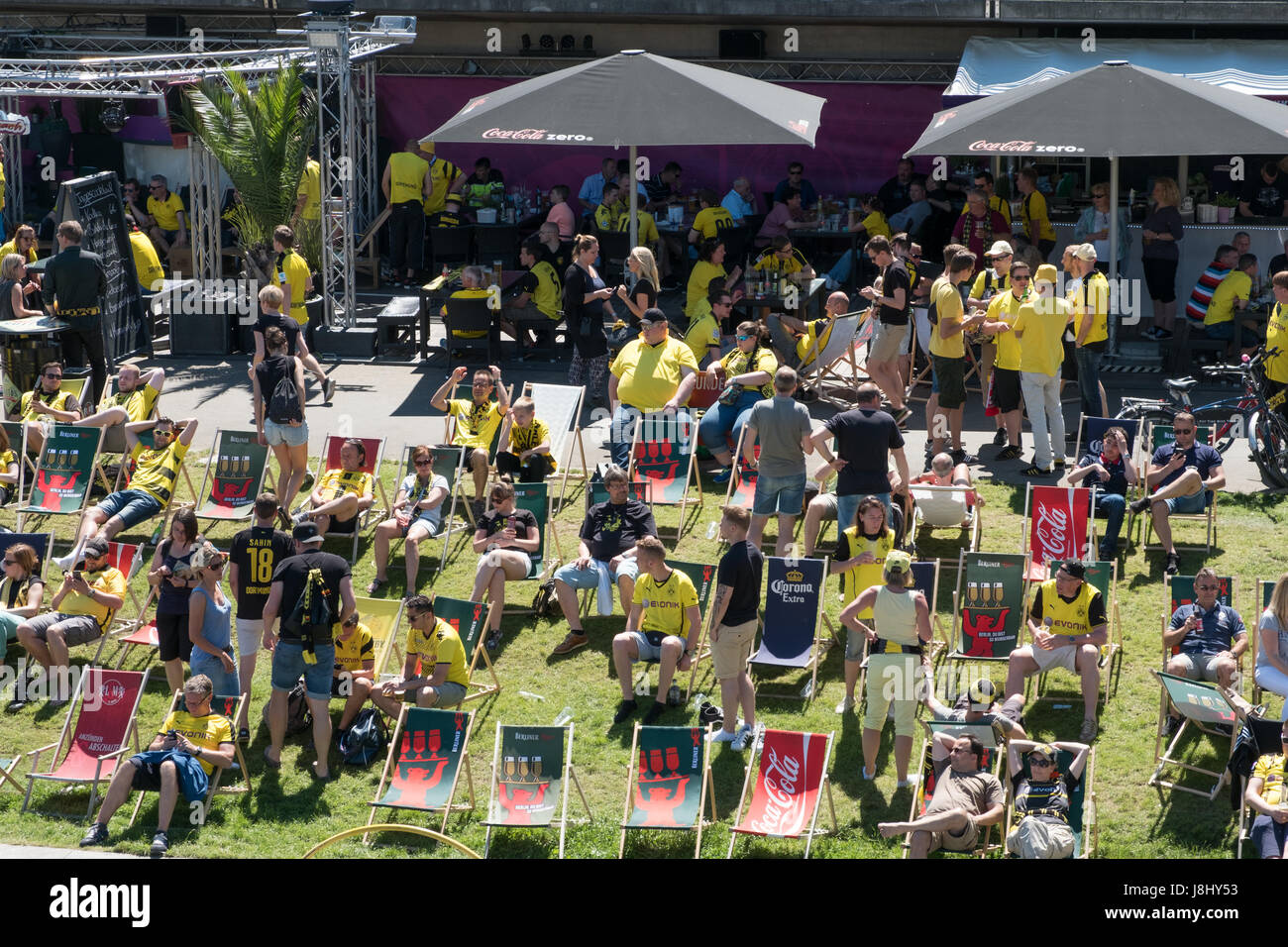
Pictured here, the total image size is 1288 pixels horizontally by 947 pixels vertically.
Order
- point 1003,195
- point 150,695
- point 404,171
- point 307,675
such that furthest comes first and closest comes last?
point 404,171 → point 1003,195 → point 150,695 → point 307,675

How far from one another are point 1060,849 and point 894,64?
1337cm

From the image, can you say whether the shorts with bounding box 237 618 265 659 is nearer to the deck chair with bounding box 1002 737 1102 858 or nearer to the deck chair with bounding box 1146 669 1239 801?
the deck chair with bounding box 1002 737 1102 858

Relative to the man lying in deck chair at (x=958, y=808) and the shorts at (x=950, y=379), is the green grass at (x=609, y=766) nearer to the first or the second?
the man lying in deck chair at (x=958, y=808)

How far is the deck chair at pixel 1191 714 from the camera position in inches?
396

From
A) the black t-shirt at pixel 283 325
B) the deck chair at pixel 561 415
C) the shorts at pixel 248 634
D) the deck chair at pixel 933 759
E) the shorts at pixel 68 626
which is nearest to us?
the deck chair at pixel 933 759

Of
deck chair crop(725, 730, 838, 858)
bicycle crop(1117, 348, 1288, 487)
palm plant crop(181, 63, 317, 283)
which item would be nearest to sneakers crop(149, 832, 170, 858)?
deck chair crop(725, 730, 838, 858)

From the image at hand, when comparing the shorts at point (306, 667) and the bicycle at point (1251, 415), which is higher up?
the bicycle at point (1251, 415)

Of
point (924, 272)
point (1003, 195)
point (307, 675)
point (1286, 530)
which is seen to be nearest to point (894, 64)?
point (1003, 195)

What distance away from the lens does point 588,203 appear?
20.6 meters

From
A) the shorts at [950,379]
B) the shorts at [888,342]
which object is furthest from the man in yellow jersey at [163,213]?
the shorts at [950,379]

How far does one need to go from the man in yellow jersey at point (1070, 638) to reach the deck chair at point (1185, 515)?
2.22 m

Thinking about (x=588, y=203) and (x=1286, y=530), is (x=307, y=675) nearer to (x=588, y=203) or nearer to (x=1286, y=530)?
(x=1286, y=530)

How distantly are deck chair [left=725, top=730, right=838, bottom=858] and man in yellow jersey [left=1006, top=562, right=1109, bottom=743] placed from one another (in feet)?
4.74

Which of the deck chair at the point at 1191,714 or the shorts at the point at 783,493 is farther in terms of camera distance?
A: the shorts at the point at 783,493
